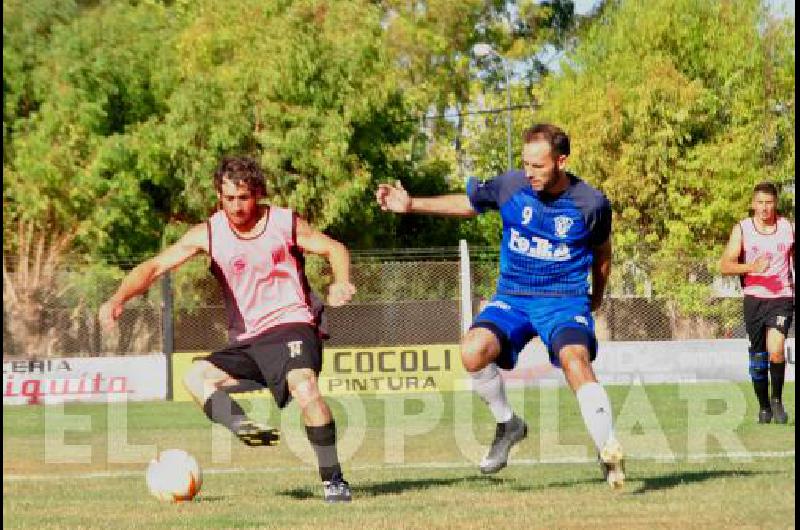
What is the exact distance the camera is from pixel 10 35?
39844 mm

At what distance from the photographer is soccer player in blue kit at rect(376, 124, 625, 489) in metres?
10.1

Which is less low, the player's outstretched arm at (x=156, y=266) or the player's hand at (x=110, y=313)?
the player's outstretched arm at (x=156, y=266)

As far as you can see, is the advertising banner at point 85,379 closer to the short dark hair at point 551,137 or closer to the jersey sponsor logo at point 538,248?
the jersey sponsor logo at point 538,248

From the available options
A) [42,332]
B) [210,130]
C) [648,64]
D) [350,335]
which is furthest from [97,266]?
[648,64]

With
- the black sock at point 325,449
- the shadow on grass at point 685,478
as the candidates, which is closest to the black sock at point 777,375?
the shadow on grass at point 685,478

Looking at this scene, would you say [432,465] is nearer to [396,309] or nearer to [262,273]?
[262,273]

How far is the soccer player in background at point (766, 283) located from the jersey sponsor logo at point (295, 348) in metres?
6.09

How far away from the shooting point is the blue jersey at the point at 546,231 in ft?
33.6

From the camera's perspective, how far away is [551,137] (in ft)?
32.7

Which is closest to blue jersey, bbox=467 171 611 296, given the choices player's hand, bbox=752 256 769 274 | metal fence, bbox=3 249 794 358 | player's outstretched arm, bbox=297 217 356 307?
player's outstretched arm, bbox=297 217 356 307

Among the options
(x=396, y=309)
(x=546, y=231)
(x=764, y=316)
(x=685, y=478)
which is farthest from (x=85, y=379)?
(x=546, y=231)

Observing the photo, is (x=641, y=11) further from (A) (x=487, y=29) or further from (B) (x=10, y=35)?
(A) (x=487, y=29)

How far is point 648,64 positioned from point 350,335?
45.1ft

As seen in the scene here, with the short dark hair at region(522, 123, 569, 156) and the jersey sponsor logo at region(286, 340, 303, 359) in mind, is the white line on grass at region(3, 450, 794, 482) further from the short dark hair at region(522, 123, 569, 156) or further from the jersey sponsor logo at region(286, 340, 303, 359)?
the short dark hair at region(522, 123, 569, 156)
